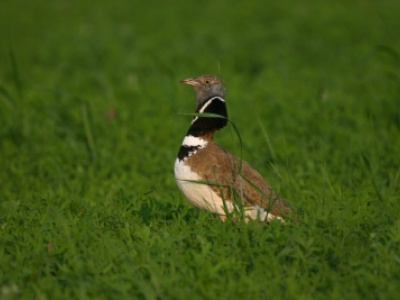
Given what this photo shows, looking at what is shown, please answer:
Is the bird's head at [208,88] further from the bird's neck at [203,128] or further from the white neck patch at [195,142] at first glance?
the white neck patch at [195,142]

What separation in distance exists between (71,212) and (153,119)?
3199 millimetres

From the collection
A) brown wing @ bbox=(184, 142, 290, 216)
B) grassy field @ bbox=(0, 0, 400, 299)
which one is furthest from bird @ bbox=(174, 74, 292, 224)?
grassy field @ bbox=(0, 0, 400, 299)

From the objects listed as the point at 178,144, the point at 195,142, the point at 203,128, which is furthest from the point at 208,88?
the point at 178,144

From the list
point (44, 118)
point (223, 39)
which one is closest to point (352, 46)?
point (223, 39)

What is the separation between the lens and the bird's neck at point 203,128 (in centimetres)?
541

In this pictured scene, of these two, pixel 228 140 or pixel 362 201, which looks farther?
pixel 228 140

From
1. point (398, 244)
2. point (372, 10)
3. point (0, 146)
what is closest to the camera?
point (398, 244)

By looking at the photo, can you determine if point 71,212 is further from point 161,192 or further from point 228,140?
point 228,140

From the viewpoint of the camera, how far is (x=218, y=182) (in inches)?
204

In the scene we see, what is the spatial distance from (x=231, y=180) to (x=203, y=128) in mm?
469

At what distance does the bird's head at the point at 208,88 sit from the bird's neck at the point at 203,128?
3 cm

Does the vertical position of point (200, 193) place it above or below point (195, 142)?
below

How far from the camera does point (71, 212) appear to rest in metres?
5.49

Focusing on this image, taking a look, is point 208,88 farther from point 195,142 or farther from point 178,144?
point 178,144
